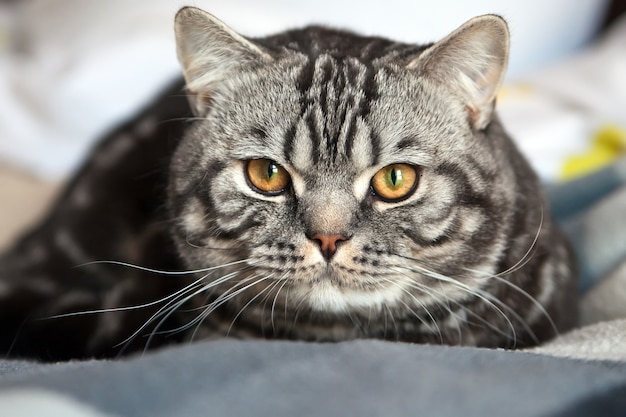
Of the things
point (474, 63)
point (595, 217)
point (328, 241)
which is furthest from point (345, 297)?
point (595, 217)

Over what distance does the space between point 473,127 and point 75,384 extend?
2.57ft

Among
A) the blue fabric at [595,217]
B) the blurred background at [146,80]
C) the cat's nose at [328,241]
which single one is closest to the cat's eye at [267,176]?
the cat's nose at [328,241]

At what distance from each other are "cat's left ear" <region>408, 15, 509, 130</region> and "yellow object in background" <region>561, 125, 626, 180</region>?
85 cm

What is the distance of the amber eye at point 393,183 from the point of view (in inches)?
42.0

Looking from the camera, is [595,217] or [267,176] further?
[595,217]

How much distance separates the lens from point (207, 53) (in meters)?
1.19

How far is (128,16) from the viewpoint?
2303 millimetres

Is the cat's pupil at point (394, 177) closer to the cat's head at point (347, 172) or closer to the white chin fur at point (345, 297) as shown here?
the cat's head at point (347, 172)

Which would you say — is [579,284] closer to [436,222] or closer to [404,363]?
[436,222]

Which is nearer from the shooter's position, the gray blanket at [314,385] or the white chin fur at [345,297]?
the gray blanket at [314,385]

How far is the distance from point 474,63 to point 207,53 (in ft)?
1.57

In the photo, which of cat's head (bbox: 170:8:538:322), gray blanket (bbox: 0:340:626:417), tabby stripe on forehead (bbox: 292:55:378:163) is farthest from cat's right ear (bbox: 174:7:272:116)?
gray blanket (bbox: 0:340:626:417)

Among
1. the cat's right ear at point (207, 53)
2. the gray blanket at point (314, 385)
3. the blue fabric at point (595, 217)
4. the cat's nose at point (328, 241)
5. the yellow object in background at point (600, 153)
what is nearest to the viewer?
the gray blanket at point (314, 385)

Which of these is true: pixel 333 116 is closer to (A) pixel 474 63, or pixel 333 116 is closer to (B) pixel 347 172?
(B) pixel 347 172
